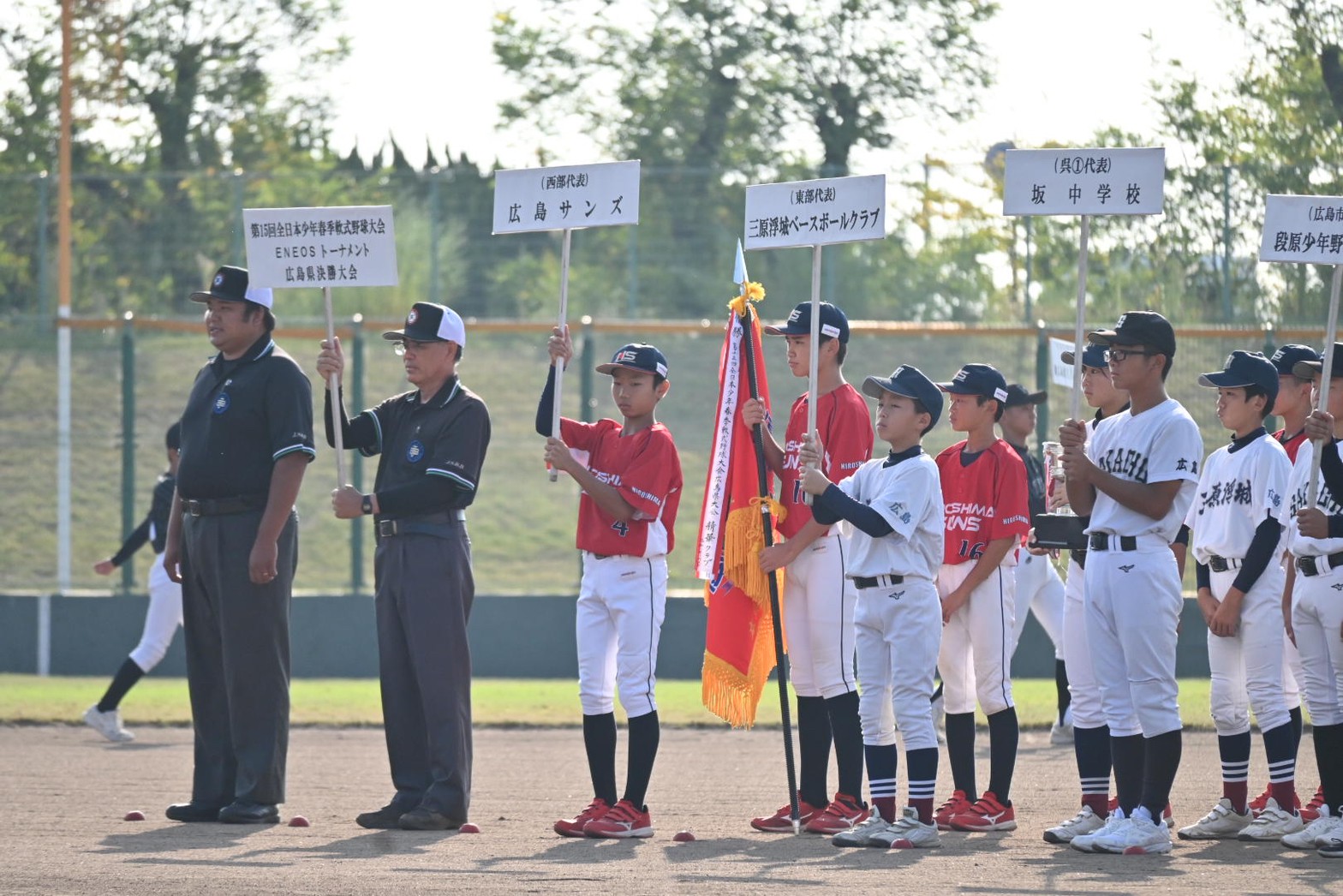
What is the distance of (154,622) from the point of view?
12094mm

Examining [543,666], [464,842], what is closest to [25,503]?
[543,666]

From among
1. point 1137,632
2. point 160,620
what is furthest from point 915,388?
point 160,620

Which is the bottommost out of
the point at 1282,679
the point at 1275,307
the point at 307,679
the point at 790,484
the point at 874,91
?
the point at 307,679

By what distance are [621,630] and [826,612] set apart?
0.91m

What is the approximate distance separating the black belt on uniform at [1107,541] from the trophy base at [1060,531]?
15 centimetres

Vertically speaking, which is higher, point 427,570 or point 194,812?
point 427,570

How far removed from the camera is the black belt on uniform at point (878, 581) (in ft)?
24.8

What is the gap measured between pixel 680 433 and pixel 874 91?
1303 cm

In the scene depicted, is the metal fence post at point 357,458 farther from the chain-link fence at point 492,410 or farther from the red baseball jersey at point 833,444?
the red baseball jersey at point 833,444

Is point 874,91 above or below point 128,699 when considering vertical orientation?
above

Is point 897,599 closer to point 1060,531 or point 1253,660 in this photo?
point 1060,531

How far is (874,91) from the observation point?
3058 cm

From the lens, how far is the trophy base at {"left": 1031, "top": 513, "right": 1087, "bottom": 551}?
7.51m

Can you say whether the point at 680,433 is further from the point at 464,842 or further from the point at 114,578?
the point at 464,842
